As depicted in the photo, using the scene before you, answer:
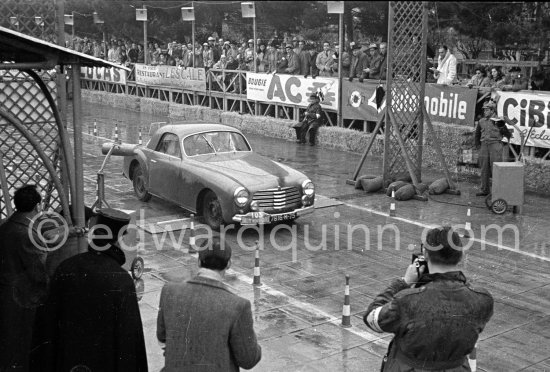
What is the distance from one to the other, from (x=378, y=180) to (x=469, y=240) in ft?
12.1

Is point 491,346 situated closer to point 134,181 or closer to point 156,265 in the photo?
point 156,265

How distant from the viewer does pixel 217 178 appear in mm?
11672

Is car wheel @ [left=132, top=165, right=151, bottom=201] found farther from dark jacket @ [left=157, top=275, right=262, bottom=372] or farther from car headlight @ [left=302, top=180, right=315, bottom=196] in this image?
dark jacket @ [left=157, top=275, right=262, bottom=372]

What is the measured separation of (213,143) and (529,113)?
672 centimetres

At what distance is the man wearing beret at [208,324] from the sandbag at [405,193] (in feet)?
33.6

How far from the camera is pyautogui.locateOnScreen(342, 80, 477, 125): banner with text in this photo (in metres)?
16.9

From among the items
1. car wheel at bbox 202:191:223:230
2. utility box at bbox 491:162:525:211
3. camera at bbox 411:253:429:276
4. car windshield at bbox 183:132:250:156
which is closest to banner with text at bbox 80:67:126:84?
car windshield at bbox 183:132:250:156

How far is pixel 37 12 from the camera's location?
786 cm

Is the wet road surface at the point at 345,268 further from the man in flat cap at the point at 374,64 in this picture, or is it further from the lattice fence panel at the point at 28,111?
the man in flat cap at the point at 374,64

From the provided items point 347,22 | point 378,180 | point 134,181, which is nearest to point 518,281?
point 378,180

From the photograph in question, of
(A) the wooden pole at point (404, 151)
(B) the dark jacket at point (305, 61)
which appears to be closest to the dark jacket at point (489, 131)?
(A) the wooden pole at point (404, 151)

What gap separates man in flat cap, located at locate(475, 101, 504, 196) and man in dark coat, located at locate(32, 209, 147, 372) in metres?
10.7

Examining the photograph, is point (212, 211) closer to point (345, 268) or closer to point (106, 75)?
point (345, 268)

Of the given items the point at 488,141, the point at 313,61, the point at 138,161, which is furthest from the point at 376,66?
the point at 138,161
